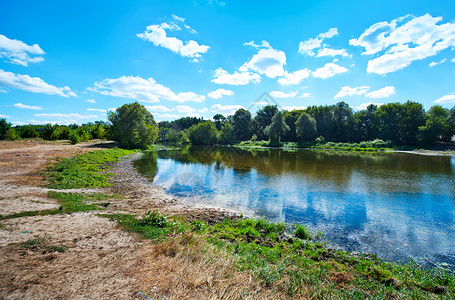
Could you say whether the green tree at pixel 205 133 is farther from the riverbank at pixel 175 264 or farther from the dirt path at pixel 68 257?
the riverbank at pixel 175 264

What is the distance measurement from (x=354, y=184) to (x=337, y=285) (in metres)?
16.1

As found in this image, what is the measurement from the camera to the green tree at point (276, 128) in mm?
79312

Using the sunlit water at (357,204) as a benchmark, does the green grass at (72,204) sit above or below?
above

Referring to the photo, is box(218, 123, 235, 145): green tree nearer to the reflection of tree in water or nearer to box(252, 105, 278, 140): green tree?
box(252, 105, 278, 140): green tree

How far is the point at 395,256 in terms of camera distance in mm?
7148

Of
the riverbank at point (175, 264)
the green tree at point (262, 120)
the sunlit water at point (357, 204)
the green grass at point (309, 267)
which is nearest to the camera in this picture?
the riverbank at point (175, 264)

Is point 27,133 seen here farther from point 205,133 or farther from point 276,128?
point 276,128

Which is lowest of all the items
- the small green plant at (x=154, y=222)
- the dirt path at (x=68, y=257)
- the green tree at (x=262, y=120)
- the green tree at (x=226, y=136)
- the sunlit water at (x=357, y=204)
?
the sunlit water at (x=357, y=204)

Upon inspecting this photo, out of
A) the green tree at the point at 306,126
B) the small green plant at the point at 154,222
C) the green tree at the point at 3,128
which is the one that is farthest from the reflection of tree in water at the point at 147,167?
the green tree at the point at 306,126

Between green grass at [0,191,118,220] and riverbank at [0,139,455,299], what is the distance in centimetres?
15

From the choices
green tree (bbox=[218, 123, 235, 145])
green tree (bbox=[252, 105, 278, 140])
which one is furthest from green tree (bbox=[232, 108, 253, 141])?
green tree (bbox=[218, 123, 235, 145])

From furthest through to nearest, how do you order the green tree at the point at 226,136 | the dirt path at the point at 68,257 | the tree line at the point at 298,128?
the green tree at the point at 226,136
the tree line at the point at 298,128
the dirt path at the point at 68,257

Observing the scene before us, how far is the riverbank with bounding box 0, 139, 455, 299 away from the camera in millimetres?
4004

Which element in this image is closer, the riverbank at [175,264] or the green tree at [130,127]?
the riverbank at [175,264]
